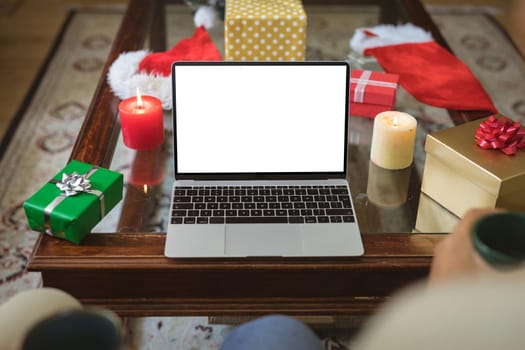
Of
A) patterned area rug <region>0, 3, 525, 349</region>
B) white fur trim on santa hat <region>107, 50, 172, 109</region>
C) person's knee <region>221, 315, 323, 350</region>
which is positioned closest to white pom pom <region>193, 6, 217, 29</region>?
patterned area rug <region>0, 3, 525, 349</region>

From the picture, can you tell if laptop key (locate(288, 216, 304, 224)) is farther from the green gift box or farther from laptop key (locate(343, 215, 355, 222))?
the green gift box

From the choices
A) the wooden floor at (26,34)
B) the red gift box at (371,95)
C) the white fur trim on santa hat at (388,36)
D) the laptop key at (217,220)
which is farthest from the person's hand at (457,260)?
the wooden floor at (26,34)

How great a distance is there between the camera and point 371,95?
1.42 m

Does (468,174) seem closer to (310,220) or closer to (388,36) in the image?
(310,220)

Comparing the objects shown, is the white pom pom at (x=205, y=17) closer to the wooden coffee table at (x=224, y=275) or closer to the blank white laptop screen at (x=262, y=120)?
the blank white laptop screen at (x=262, y=120)

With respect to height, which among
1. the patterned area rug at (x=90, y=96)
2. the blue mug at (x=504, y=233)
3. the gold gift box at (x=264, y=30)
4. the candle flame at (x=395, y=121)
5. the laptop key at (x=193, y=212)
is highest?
the blue mug at (x=504, y=233)

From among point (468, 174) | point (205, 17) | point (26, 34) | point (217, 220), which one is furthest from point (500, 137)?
point (26, 34)

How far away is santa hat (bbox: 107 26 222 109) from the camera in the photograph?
4.77 feet

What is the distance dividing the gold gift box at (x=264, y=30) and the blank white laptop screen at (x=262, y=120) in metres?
0.42

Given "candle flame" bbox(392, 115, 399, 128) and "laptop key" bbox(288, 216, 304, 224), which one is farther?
"candle flame" bbox(392, 115, 399, 128)

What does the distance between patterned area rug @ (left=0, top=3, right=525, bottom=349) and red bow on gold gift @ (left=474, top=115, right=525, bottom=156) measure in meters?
0.22

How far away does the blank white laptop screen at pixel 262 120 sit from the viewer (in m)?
1.16

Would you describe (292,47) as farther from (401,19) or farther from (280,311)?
(280,311)

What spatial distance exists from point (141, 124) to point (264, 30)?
1.38 ft
